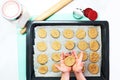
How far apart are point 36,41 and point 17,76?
0.12 metres

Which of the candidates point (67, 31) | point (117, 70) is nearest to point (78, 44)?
point (67, 31)

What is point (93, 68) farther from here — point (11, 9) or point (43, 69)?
point (11, 9)

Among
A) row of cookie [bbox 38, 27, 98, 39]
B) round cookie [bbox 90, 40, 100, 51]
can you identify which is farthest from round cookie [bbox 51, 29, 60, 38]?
round cookie [bbox 90, 40, 100, 51]

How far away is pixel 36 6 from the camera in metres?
0.66

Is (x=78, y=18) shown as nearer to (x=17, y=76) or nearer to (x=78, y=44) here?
(x=78, y=44)

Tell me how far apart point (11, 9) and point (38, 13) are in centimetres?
9

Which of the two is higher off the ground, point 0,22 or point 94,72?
point 0,22

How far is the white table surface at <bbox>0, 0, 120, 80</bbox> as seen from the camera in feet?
2.16

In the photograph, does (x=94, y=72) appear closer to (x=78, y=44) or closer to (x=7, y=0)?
(x=78, y=44)

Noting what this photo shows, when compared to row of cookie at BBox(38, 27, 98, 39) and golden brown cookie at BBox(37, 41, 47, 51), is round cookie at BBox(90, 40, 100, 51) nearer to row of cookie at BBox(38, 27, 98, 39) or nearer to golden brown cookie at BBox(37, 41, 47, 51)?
row of cookie at BBox(38, 27, 98, 39)

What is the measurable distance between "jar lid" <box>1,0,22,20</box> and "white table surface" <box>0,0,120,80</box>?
45 mm

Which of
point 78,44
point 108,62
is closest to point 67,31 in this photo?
point 78,44

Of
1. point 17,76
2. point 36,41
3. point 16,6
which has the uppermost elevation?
point 16,6

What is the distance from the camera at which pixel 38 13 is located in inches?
26.0
